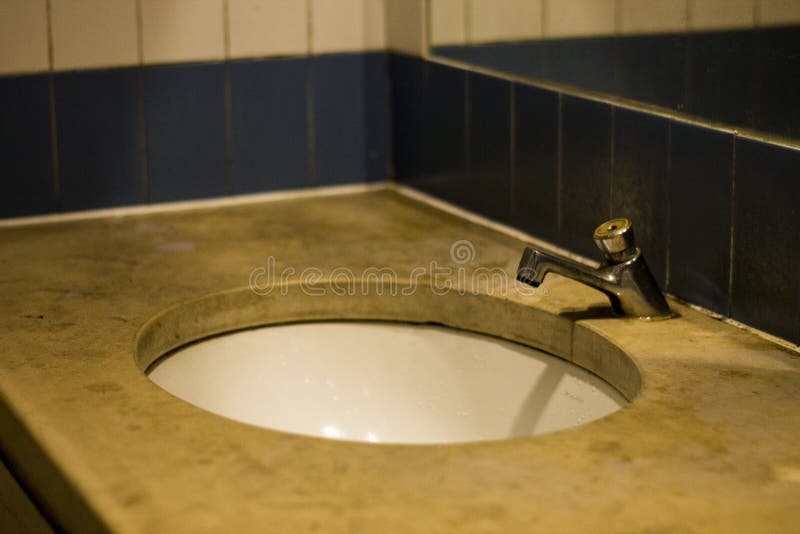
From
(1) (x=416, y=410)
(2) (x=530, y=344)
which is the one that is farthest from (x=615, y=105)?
(1) (x=416, y=410)

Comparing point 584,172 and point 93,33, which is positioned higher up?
point 93,33

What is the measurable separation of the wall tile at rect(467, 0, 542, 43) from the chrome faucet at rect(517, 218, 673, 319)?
466mm

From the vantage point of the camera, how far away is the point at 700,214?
1.42m

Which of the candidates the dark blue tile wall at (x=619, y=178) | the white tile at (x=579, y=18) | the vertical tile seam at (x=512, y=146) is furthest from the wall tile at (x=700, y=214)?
the vertical tile seam at (x=512, y=146)

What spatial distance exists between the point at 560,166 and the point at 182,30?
636mm

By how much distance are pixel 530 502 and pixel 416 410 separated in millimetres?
565

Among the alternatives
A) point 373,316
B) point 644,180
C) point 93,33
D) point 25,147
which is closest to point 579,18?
point 644,180

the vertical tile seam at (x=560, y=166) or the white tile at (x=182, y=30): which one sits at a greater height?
the white tile at (x=182, y=30)

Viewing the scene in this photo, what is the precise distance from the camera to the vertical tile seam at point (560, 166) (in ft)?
5.49

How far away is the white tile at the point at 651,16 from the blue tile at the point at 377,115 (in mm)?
587

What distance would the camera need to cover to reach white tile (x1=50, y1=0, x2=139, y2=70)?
1859mm

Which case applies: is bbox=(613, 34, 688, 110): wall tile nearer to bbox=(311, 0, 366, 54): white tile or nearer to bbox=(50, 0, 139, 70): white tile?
bbox=(311, 0, 366, 54): white tile

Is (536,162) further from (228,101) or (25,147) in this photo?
(25,147)

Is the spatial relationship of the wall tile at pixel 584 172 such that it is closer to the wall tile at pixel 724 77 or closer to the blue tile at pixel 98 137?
the wall tile at pixel 724 77
